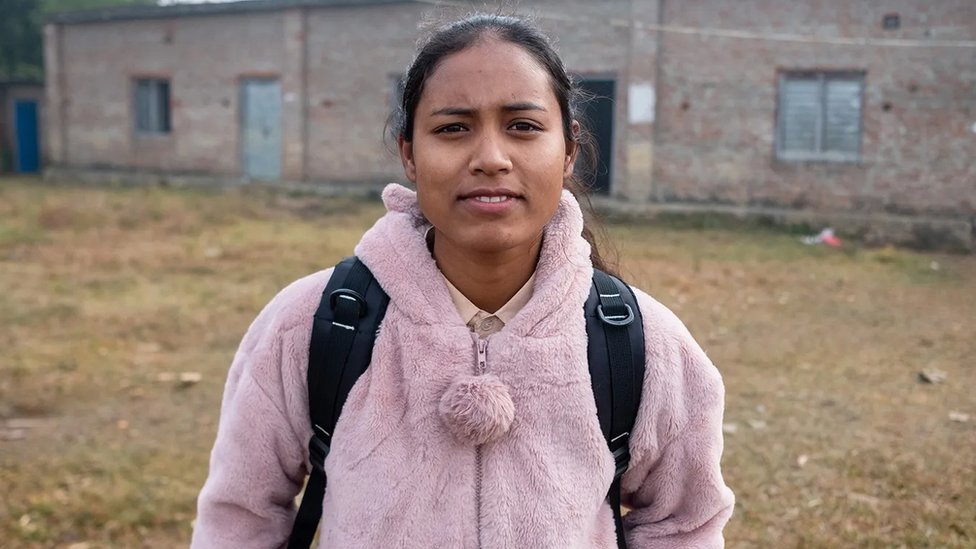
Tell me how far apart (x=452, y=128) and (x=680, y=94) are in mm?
13257

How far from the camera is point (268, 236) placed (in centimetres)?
1230

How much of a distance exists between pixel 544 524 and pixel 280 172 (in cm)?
1709

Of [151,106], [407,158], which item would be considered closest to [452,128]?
[407,158]

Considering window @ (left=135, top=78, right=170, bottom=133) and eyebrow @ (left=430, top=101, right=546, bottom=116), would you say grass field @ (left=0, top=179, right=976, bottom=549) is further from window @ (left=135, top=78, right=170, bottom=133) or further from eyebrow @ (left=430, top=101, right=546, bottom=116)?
window @ (left=135, top=78, right=170, bottom=133)

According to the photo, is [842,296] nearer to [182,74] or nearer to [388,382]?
[388,382]

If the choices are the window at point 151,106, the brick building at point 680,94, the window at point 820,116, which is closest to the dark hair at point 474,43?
the brick building at point 680,94

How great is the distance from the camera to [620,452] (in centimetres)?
153

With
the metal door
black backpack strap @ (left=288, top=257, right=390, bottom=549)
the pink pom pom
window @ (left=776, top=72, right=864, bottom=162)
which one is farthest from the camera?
the metal door

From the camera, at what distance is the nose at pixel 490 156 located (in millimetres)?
1463

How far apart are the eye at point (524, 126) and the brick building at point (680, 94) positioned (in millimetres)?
10495

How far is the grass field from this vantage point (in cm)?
381

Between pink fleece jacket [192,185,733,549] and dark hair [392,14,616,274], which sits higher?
dark hair [392,14,616,274]

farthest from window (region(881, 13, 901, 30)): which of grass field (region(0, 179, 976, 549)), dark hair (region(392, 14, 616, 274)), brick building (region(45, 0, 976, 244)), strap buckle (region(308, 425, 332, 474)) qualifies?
strap buckle (region(308, 425, 332, 474))

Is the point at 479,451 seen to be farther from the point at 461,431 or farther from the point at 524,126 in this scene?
the point at 524,126
